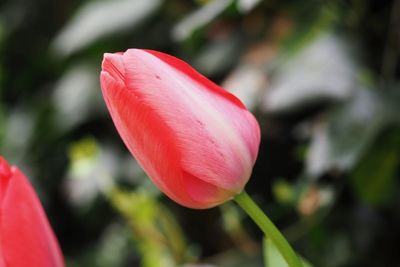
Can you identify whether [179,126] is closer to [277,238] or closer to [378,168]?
[277,238]

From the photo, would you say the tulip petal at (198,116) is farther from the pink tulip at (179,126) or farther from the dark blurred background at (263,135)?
the dark blurred background at (263,135)

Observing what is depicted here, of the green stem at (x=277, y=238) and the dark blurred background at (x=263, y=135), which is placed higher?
the green stem at (x=277, y=238)

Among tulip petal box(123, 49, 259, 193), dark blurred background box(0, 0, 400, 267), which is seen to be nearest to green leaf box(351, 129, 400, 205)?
dark blurred background box(0, 0, 400, 267)

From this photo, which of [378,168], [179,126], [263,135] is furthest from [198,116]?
[263,135]

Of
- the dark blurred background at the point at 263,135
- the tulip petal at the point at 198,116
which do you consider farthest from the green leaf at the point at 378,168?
the tulip petal at the point at 198,116

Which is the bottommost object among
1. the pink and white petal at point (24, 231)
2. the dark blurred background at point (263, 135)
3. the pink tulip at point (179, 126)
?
the dark blurred background at point (263, 135)

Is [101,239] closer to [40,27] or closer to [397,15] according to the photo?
[40,27]

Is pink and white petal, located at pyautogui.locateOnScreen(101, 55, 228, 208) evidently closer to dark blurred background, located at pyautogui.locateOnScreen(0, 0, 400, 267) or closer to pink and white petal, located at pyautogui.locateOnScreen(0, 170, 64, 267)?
pink and white petal, located at pyautogui.locateOnScreen(0, 170, 64, 267)
